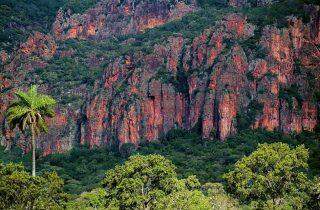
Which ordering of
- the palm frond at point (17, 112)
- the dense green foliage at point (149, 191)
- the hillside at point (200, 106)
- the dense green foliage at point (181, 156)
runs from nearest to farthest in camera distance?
the palm frond at point (17, 112)
the dense green foliage at point (149, 191)
the dense green foliage at point (181, 156)
the hillside at point (200, 106)

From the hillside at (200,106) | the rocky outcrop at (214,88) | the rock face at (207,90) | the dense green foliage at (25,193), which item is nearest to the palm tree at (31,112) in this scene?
the dense green foliage at (25,193)

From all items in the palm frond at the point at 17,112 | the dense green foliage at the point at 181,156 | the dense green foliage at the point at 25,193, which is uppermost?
the palm frond at the point at 17,112

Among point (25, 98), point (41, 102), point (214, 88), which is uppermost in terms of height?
point (214, 88)

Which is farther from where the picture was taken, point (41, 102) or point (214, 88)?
point (214, 88)

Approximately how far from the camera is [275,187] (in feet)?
227

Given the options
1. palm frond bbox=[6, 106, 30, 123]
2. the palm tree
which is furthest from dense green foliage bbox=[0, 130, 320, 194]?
palm frond bbox=[6, 106, 30, 123]

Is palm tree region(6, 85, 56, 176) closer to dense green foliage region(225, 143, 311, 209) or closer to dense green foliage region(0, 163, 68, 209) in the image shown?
dense green foliage region(0, 163, 68, 209)

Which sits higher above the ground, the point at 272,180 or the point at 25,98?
the point at 25,98

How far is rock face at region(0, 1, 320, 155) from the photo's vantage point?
547ft

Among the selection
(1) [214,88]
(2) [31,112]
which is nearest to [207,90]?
(1) [214,88]

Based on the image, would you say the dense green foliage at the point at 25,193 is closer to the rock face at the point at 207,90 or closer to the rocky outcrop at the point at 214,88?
the rocky outcrop at the point at 214,88

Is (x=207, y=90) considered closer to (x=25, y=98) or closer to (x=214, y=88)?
(x=214, y=88)

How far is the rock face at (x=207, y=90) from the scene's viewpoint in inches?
6570

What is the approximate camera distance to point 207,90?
17350 cm
